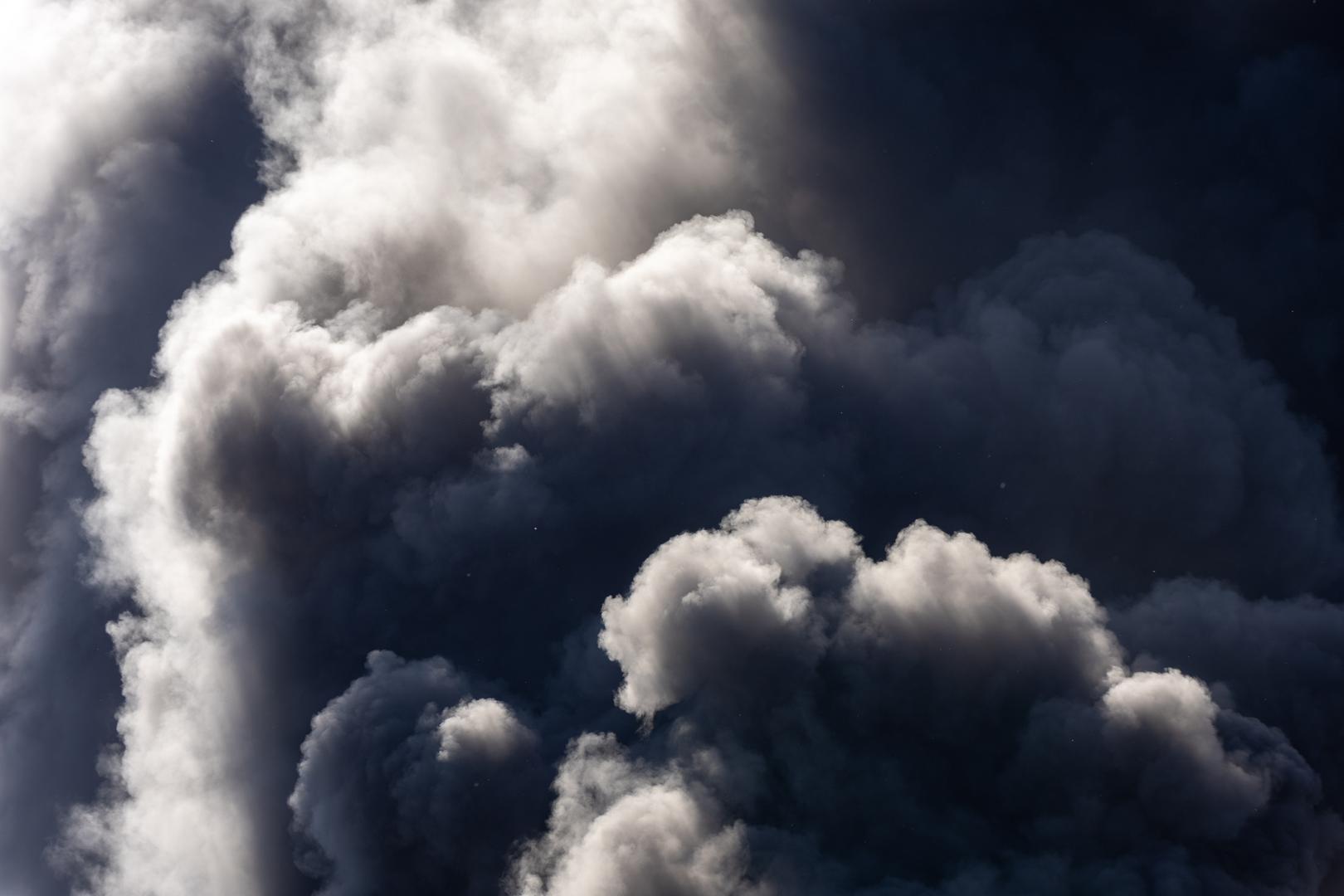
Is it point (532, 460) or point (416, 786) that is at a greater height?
point (532, 460)

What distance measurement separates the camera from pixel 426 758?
240 ft

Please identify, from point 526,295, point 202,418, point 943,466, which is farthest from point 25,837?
point 943,466

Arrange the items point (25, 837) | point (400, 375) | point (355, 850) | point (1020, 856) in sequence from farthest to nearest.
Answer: point (25, 837) → point (400, 375) → point (355, 850) → point (1020, 856)

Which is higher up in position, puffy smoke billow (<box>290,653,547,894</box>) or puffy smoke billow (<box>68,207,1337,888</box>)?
puffy smoke billow (<box>68,207,1337,888</box>)

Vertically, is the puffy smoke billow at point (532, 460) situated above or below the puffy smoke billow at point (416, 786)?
above

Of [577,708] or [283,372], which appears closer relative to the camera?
[577,708]

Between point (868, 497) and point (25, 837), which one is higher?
point (868, 497)

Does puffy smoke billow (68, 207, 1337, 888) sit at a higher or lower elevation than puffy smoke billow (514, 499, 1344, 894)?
higher

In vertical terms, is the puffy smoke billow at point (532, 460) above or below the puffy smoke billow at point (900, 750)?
above

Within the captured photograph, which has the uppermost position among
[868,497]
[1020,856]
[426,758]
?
[868,497]

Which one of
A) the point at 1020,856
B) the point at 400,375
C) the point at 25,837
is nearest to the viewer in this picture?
the point at 1020,856

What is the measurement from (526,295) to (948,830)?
1646 inches

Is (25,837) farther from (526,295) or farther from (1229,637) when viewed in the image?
(1229,637)

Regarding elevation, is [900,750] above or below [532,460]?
below
